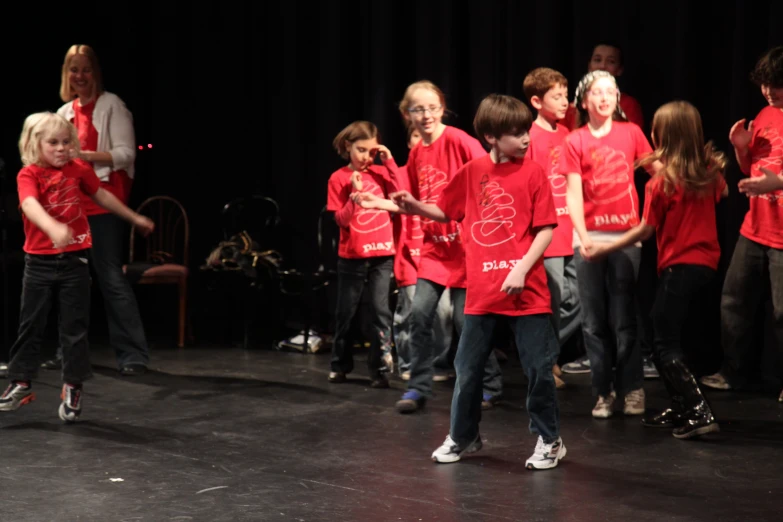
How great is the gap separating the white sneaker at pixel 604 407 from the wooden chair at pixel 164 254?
9.26 ft

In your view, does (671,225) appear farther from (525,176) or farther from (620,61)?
(620,61)

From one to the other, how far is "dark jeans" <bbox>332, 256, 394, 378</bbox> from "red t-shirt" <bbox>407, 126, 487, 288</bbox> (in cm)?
71

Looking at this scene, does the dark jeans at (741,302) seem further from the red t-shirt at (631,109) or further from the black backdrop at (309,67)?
the red t-shirt at (631,109)

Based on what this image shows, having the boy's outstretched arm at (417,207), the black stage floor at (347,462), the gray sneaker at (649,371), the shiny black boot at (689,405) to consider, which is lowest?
the black stage floor at (347,462)

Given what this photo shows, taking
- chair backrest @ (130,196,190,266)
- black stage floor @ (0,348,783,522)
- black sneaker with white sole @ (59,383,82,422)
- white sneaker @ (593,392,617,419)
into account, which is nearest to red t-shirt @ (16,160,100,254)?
black sneaker with white sole @ (59,383,82,422)

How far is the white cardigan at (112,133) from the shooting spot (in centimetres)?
545

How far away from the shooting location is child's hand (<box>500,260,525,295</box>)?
3361 millimetres

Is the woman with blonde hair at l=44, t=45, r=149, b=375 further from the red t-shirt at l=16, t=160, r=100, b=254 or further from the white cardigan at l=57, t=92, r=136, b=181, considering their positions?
the red t-shirt at l=16, t=160, r=100, b=254

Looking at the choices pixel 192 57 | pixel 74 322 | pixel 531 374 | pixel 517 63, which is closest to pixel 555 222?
pixel 531 374

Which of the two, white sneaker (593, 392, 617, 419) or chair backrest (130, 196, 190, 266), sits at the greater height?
chair backrest (130, 196, 190, 266)

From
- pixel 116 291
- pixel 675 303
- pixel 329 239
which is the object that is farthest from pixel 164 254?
pixel 675 303

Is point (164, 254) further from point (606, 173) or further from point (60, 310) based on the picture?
point (606, 173)

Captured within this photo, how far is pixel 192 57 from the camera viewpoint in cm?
770

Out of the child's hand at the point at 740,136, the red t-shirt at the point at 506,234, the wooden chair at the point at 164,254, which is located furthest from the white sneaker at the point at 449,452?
the wooden chair at the point at 164,254
